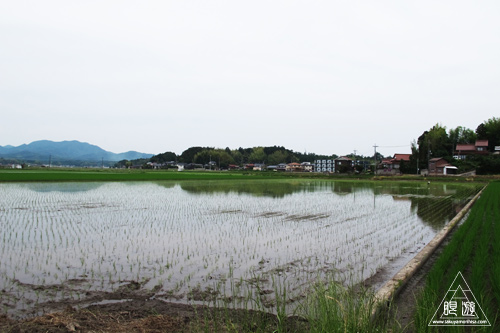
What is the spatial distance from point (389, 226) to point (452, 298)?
6.79 meters

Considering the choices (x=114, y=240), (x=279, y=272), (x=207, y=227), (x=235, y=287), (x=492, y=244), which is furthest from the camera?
(x=207, y=227)

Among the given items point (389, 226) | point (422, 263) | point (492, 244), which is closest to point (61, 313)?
point (422, 263)

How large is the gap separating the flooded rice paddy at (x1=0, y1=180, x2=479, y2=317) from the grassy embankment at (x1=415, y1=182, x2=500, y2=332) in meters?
0.83

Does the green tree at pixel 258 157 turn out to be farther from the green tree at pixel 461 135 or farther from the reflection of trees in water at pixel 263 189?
the reflection of trees in water at pixel 263 189

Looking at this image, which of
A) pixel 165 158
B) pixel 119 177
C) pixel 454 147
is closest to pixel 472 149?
pixel 454 147

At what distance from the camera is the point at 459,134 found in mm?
64875

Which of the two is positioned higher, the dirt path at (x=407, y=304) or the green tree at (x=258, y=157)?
the green tree at (x=258, y=157)

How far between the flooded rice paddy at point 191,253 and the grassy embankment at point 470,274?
830 mm

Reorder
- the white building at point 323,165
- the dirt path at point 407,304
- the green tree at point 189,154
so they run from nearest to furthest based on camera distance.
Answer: the dirt path at point 407,304, the white building at point 323,165, the green tree at point 189,154

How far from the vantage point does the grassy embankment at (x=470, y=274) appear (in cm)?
343

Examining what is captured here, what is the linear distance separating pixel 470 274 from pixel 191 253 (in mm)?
4748

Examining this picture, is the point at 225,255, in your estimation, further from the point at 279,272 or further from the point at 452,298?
the point at 452,298

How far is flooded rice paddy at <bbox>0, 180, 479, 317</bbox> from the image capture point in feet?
15.2

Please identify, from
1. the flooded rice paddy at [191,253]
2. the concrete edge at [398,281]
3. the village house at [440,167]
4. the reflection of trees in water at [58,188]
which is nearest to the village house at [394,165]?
the village house at [440,167]
